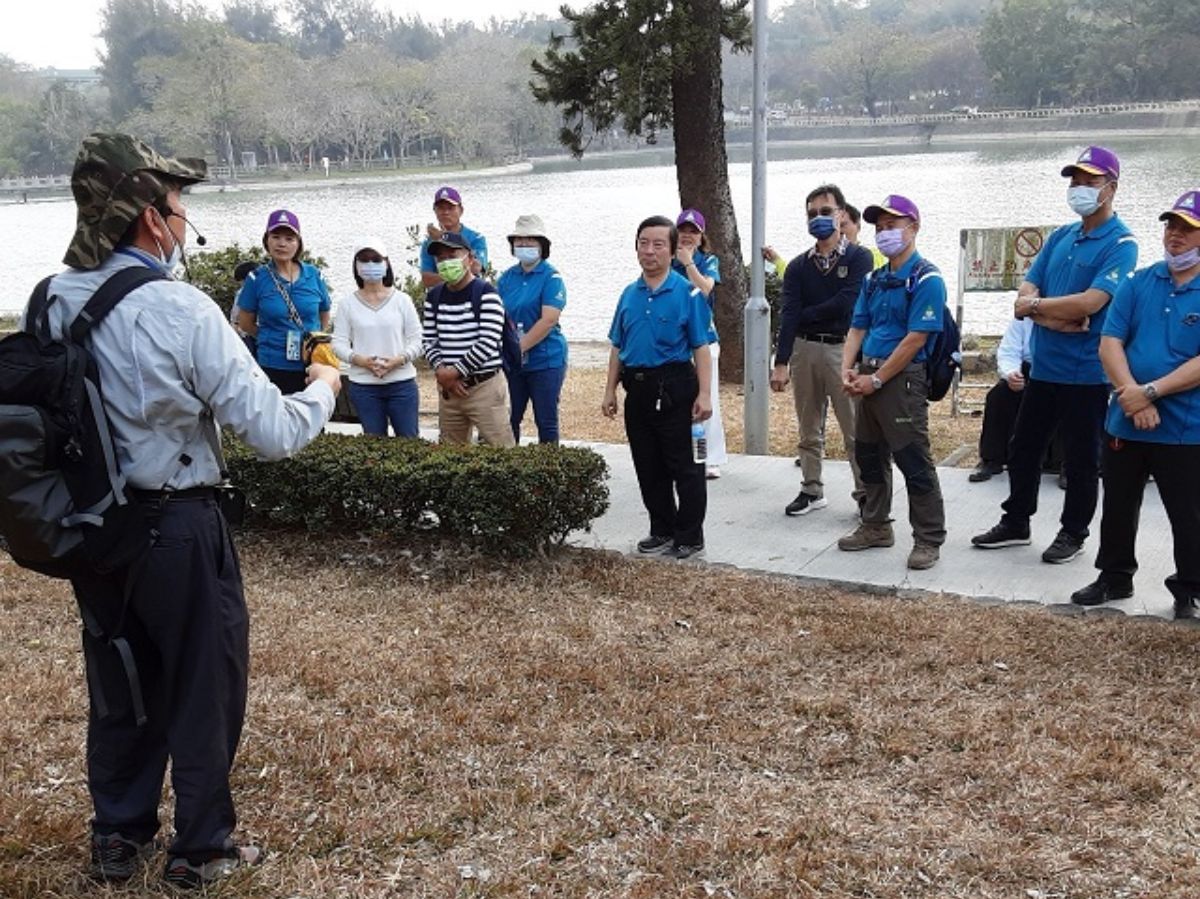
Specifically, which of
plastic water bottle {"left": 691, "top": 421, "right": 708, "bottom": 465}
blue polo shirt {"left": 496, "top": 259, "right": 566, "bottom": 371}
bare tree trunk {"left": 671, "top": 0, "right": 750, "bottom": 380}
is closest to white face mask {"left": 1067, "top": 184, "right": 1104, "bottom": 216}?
plastic water bottle {"left": 691, "top": 421, "right": 708, "bottom": 465}

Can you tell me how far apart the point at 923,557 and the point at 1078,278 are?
4.64ft

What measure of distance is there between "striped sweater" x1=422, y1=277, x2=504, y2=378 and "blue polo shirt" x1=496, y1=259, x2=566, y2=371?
561mm

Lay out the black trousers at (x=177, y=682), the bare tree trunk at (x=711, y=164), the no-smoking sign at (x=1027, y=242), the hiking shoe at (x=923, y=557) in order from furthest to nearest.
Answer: the bare tree trunk at (x=711, y=164) → the no-smoking sign at (x=1027, y=242) → the hiking shoe at (x=923, y=557) → the black trousers at (x=177, y=682)

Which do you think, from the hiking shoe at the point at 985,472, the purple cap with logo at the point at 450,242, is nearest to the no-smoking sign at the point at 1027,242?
the hiking shoe at the point at 985,472

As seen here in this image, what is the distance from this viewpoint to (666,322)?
18.1ft

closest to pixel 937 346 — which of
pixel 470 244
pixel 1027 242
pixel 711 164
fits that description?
pixel 470 244

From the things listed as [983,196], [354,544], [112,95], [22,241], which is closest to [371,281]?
[354,544]

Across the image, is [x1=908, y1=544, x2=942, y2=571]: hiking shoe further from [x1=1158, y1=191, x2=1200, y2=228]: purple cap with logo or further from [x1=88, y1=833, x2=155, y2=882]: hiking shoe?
[x1=88, y1=833, x2=155, y2=882]: hiking shoe

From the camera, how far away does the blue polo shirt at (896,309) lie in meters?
5.22

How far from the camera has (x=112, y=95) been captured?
82.1 metres

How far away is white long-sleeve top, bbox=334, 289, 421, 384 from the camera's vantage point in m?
6.36

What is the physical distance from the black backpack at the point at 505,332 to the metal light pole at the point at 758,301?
83.9 inches

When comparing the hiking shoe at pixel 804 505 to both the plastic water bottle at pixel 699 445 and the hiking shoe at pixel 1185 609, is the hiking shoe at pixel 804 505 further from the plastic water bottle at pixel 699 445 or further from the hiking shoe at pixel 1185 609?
the hiking shoe at pixel 1185 609

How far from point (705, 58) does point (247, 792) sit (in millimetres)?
8738
